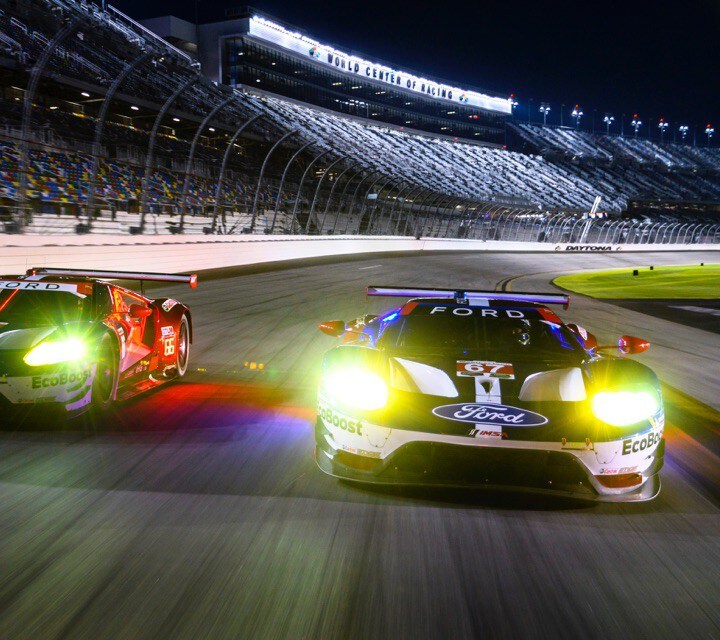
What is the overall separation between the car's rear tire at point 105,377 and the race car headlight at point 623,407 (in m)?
3.70

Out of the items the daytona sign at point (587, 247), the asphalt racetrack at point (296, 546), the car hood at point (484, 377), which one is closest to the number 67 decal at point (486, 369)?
the car hood at point (484, 377)

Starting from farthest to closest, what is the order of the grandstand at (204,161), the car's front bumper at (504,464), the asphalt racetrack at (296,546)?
the grandstand at (204,161) < the car's front bumper at (504,464) < the asphalt racetrack at (296,546)

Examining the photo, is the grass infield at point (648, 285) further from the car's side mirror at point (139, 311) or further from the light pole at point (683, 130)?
the light pole at point (683, 130)

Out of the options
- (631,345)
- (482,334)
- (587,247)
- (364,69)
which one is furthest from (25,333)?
(364,69)

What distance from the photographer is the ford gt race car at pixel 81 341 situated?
5.02 metres

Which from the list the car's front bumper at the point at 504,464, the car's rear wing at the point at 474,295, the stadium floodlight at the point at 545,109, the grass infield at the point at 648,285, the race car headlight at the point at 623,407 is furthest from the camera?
the stadium floodlight at the point at 545,109

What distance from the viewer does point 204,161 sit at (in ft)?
119

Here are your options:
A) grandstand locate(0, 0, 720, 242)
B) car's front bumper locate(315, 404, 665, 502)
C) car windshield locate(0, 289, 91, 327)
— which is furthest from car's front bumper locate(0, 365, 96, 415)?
grandstand locate(0, 0, 720, 242)

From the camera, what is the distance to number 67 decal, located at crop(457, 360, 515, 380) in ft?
13.0

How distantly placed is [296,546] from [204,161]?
115 ft

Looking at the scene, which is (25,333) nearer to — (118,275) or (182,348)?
(118,275)

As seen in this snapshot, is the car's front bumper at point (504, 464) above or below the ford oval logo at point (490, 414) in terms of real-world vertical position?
below

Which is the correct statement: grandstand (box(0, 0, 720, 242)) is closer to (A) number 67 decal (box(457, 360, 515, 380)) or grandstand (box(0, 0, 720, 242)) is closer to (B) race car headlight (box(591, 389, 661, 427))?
(A) number 67 decal (box(457, 360, 515, 380))

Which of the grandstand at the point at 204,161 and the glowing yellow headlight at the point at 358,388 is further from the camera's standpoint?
the grandstand at the point at 204,161
